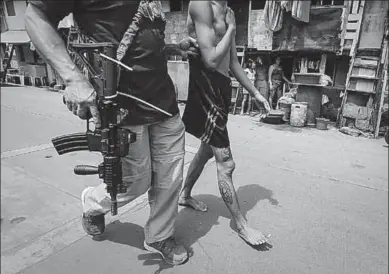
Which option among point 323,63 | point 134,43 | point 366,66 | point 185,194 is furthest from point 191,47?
point 323,63

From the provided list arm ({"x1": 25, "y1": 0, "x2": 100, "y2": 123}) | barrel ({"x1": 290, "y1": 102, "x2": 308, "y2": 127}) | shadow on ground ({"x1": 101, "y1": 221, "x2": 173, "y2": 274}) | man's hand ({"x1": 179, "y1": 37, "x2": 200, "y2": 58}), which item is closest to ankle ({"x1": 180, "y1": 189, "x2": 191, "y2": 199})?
shadow on ground ({"x1": 101, "y1": 221, "x2": 173, "y2": 274})

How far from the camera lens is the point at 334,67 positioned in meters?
7.99

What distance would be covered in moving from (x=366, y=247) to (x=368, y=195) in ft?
3.58

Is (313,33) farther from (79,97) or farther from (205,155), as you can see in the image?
(79,97)

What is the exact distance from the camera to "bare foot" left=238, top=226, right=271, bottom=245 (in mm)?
2252

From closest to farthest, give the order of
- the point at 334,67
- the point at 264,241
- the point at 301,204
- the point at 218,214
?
the point at 264,241 < the point at 218,214 < the point at 301,204 < the point at 334,67

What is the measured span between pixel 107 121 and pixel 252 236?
1370 mm

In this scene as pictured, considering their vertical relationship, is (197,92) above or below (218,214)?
above

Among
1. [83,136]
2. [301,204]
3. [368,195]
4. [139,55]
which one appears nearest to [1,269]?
[83,136]

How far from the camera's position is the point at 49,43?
154cm

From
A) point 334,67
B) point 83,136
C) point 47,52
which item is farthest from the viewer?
point 334,67

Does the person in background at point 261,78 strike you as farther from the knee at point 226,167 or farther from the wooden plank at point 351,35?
the knee at point 226,167

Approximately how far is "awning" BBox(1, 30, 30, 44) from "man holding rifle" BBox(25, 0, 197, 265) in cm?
1697

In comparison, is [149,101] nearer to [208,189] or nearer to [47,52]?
[47,52]
